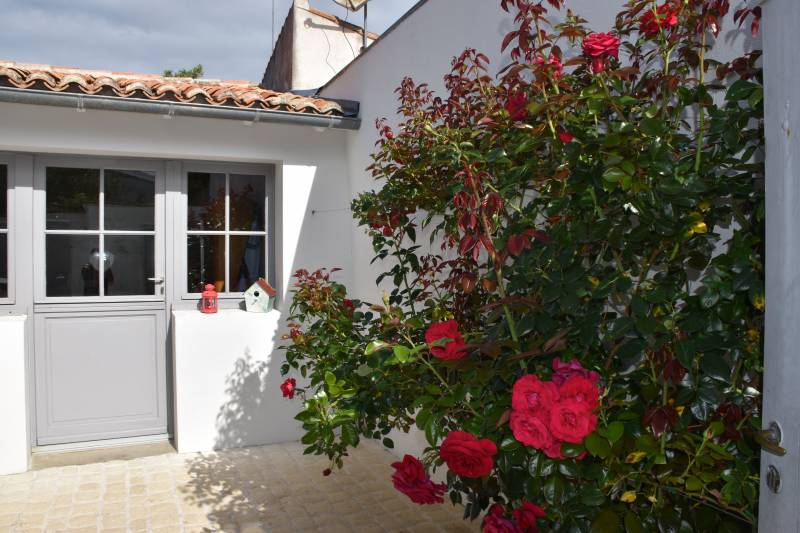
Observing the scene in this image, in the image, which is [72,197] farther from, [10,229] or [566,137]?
[566,137]

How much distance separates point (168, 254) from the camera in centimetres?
613

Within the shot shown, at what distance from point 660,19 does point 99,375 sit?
18.9 ft

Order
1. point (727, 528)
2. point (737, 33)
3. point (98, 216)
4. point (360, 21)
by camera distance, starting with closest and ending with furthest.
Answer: point (727, 528)
point (737, 33)
point (98, 216)
point (360, 21)

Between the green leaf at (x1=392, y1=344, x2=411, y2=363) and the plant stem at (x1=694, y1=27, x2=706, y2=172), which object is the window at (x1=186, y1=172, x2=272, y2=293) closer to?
the green leaf at (x1=392, y1=344, x2=411, y2=363)

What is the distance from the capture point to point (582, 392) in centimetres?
194

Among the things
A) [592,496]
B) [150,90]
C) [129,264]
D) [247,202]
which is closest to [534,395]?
[592,496]

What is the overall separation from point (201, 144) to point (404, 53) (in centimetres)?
224

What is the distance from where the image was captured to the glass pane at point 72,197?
5.82 meters

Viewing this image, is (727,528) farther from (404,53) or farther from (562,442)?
(404,53)

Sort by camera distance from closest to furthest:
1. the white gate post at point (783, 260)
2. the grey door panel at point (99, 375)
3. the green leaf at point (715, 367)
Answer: the white gate post at point (783, 260) < the green leaf at point (715, 367) < the grey door panel at point (99, 375)

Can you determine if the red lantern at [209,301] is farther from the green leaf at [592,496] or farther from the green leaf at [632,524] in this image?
the green leaf at [632,524]

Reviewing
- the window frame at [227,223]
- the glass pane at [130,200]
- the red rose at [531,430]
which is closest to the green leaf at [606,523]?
the red rose at [531,430]

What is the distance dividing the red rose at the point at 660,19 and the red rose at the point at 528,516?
1944 mm

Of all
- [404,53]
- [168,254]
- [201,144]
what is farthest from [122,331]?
[404,53]
